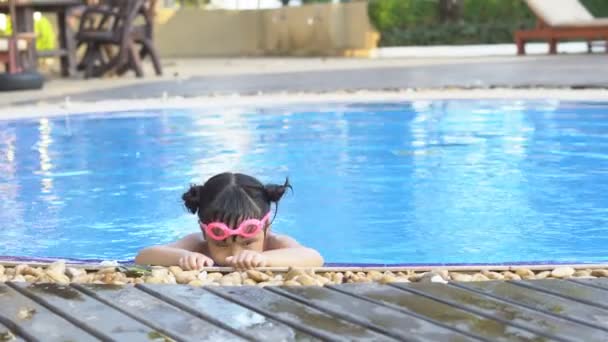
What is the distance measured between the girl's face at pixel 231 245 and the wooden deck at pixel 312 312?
0.67 m

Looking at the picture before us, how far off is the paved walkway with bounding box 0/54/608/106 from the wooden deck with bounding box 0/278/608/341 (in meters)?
7.78

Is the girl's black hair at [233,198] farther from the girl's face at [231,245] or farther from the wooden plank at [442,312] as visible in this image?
the wooden plank at [442,312]

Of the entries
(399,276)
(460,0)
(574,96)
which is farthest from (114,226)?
(460,0)

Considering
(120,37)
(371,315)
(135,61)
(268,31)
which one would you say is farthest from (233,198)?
(268,31)

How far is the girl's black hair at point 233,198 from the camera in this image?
3.42 m

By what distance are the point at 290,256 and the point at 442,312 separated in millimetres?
969

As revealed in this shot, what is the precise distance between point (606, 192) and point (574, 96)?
13.4 feet

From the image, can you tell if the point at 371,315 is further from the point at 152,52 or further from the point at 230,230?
the point at 152,52

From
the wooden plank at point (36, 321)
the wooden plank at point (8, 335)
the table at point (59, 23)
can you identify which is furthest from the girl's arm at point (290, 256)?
the table at point (59, 23)

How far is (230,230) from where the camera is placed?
3406mm

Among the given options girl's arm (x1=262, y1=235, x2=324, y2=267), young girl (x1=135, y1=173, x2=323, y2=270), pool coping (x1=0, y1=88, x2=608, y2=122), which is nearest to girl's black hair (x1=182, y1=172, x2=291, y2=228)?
young girl (x1=135, y1=173, x2=323, y2=270)

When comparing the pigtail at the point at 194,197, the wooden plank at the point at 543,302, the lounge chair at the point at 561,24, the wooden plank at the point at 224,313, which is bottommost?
the wooden plank at the point at 543,302

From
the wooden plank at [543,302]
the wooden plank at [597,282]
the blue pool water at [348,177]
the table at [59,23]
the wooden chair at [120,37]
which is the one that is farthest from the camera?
the wooden chair at [120,37]

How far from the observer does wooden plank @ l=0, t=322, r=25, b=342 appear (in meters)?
2.32
